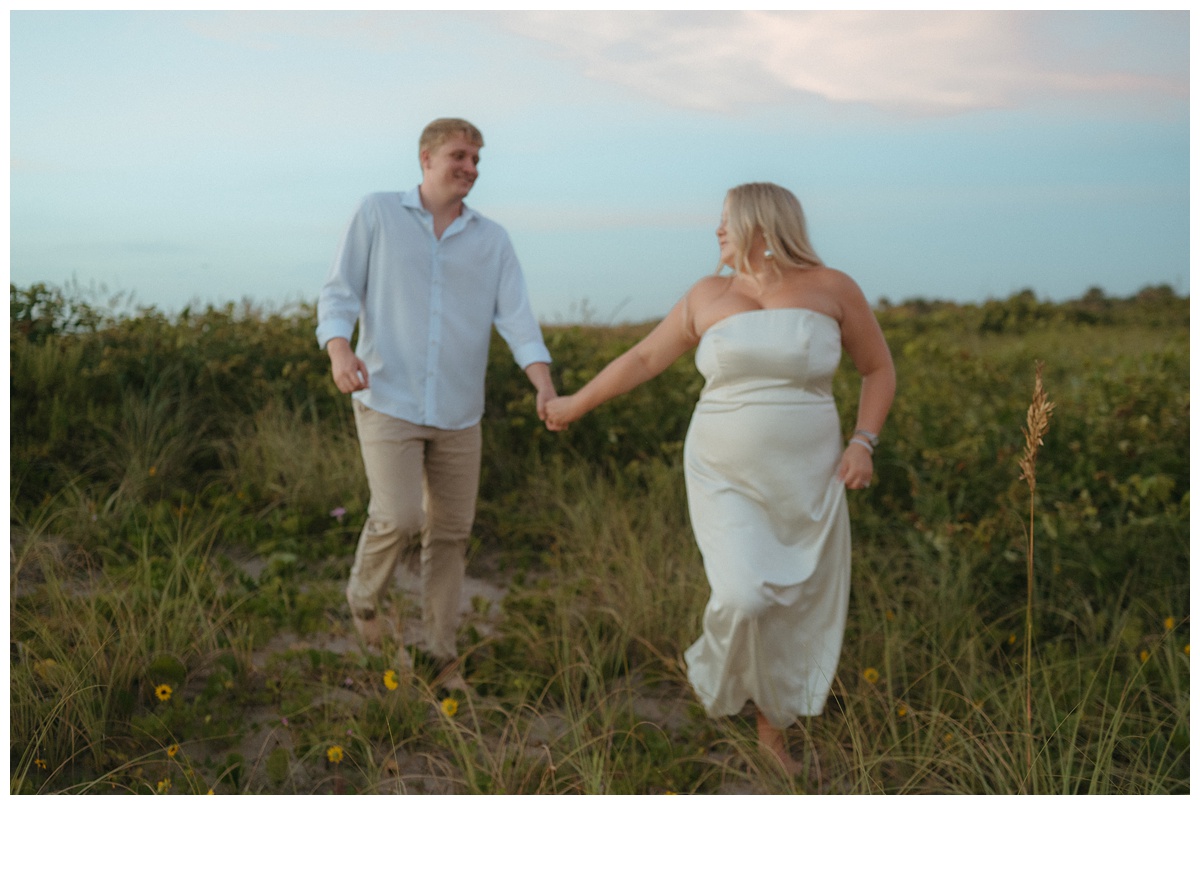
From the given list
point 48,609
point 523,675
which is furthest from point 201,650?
point 523,675

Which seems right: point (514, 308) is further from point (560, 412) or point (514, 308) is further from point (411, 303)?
point (560, 412)

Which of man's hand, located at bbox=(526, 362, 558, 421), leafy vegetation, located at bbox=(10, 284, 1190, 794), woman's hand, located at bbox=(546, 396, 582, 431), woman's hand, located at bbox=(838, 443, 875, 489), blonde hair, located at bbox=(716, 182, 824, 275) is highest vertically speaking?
blonde hair, located at bbox=(716, 182, 824, 275)

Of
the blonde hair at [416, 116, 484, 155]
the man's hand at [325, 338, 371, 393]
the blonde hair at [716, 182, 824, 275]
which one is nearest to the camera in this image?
the blonde hair at [716, 182, 824, 275]

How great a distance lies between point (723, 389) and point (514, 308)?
3.37 ft

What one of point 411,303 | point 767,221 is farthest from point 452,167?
point 767,221

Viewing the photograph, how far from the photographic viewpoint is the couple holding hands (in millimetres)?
3213

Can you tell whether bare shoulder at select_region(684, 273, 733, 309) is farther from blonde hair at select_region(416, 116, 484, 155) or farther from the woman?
blonde hair at select_region(416, 116, 484, 155)

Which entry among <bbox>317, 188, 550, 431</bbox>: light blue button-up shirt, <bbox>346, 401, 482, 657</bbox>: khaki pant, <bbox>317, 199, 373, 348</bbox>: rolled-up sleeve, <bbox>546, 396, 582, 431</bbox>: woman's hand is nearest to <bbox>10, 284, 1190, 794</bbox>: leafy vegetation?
<bbox>346, 401, 482, 657</bbox>: khaki pant

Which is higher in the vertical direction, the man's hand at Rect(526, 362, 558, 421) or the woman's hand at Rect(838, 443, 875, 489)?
the man's hand at Rect(526, 362, 558, 421)

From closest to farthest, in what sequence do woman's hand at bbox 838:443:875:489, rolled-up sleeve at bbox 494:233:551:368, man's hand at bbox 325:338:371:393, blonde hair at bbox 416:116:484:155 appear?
woman's hand at bbox 838:443:875:489
man's hand at bbox 325:338:371:393
blonde hair at bbox 416:116:484:155
rolled-up sleeve at bbox 494:233:551:368

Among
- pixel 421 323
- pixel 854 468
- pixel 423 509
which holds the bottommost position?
pixel 423 509

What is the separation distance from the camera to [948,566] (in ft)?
14.2

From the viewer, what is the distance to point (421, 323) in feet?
12.4

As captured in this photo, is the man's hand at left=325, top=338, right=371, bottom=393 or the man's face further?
the man's face
